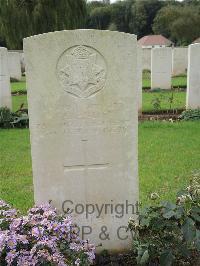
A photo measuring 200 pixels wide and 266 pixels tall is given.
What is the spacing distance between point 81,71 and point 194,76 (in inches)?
282

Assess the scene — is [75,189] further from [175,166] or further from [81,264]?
[175,166]

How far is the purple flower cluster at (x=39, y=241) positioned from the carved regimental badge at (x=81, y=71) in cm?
93

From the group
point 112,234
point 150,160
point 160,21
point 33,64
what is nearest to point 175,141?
point 150,160

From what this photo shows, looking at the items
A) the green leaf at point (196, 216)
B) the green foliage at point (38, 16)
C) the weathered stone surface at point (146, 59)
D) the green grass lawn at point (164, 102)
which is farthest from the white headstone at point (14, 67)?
the green leaf at point (196, 216)

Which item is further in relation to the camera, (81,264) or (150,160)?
(150,160)

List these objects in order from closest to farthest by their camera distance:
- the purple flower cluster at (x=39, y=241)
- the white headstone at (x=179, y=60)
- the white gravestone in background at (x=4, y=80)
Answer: the purple flower cluster at (x=39, y=241) < the white gravestone in background at (x=4, y=80) < the white headstone at (x=179, y=60)

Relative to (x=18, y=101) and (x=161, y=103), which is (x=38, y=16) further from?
(x=161, y=103)

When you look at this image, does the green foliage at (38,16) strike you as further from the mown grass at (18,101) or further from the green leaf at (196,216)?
the green leaf at (196,216)

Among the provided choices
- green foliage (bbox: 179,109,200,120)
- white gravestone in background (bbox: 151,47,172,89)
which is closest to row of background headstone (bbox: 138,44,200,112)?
white gravestone in background (bbox: 151,47,172,89)

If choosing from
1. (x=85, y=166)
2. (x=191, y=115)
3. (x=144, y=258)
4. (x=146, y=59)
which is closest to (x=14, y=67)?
(x=146, y=59)

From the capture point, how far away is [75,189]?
10.7 feet

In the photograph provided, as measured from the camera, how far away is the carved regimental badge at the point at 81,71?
299cm

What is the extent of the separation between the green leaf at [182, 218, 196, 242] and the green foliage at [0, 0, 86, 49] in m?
14.8

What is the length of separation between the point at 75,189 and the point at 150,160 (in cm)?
300
